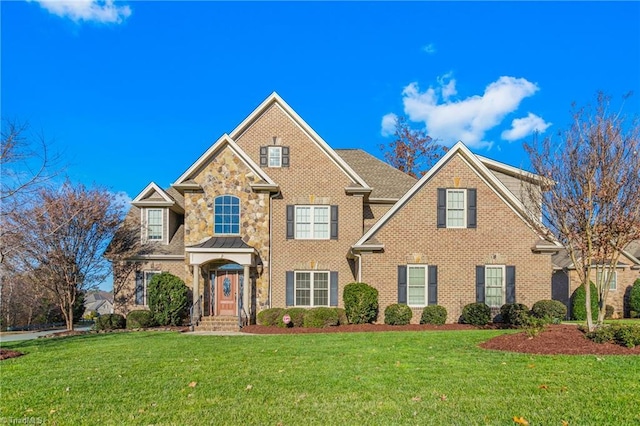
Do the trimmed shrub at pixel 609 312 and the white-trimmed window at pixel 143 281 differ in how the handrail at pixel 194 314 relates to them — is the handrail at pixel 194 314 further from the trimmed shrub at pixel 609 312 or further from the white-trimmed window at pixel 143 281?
the trimmed shrub at pixel 609 312

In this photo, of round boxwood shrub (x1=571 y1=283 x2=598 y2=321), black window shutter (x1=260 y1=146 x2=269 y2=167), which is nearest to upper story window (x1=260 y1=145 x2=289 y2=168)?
black window shutter (x1=260 y1=146 x2=269 y2=167)

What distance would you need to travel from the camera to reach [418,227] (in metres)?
17.3

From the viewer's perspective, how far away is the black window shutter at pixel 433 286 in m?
17.1

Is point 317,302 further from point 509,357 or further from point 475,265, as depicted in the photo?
point 509,357

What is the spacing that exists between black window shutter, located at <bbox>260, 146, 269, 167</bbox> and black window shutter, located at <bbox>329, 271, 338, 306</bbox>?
17.5 ft

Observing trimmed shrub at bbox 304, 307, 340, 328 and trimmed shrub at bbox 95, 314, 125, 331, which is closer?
trimmed shrub at bbox 304, 307, 340, 328

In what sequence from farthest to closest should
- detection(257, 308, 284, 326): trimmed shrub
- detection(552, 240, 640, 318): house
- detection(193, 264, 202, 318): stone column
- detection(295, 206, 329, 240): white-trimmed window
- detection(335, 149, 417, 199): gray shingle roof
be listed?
detection(552, 240, 640, 318): house < detection(335, 149, 417, 199): gray shingle roof < detection(295, 206, 329, 240): white-trimmed window < detection(193, 264, 202, 318): stone column < detection(257, 308, 284, 326): trimmed shrub

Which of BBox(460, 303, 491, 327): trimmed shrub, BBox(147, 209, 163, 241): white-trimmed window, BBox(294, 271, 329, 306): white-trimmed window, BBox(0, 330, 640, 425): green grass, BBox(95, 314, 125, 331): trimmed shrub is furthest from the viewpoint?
BBox(147, 209, 163, 241): white-trimmed window

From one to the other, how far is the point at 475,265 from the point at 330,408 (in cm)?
1268

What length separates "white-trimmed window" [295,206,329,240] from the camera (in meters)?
19.1

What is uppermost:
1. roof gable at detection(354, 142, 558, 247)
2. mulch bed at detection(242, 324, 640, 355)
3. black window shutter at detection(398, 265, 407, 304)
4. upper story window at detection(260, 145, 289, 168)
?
upper story window at detection(260, 145, 289, 168)

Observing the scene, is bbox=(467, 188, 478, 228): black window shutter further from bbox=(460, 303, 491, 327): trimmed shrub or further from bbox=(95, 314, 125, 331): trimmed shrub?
bbox=(95, 314, 125, 331): trimmed shrub

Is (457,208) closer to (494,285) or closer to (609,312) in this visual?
(494,285)

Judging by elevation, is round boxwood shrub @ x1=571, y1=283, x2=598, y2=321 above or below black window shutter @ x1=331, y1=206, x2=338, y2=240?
below
